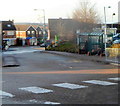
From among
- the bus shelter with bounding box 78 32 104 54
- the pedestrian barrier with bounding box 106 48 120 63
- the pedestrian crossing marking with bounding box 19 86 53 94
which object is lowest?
the pedestrian crossing marking with bounding box 19 86 53 94

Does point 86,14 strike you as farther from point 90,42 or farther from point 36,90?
point 36,90

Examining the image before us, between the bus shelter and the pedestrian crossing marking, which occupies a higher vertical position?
the bus shelter

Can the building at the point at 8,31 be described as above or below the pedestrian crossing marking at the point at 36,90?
above

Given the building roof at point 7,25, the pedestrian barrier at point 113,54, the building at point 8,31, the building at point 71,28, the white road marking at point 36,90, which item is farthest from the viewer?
the building roof at point 7,25

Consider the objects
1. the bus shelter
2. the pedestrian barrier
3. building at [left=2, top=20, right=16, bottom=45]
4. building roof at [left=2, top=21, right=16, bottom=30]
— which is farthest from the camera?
building roof at [left=2, top=21, right=16, bottom=30]

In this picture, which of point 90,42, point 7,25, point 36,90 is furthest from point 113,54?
point 7,25

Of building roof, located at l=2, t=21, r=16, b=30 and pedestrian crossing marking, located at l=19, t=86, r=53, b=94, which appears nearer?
pedestrian crossing marking, located at l=19, t=86, r=53, b=94

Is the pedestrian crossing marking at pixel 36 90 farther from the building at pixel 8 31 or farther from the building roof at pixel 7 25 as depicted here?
the building roof at pixel 7 25

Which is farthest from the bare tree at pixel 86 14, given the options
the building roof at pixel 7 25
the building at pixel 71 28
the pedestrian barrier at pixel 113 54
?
the building roof at pixel 7 25

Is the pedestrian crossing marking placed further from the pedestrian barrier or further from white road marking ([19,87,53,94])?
the pedestrian barrier

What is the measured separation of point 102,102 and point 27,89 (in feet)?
12.9

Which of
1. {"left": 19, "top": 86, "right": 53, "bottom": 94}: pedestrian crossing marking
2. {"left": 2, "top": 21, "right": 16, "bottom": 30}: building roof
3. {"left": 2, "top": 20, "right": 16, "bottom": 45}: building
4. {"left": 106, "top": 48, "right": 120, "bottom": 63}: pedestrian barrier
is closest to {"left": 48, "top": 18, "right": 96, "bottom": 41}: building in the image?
{"left": 106, "top": 48, "right": 120, "bottom": 63}: pedestrian barrier

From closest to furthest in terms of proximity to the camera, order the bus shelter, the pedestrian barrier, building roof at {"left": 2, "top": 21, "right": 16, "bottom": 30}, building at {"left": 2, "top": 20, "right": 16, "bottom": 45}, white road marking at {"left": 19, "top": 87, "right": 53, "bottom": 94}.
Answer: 1. white road marking at {"left": 19, "top": 87, "right": 53, "bottom": 94}
2. the pedestrian barrier
3. the bus shelter
4. building at {"left": 2, "top": 20, "right": 16, "bottom": 45}
5. building roof at {"left": 2, "top": 21, "right": 16, "bottom": 30}

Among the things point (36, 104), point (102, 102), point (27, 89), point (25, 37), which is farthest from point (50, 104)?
point (25, 37)
